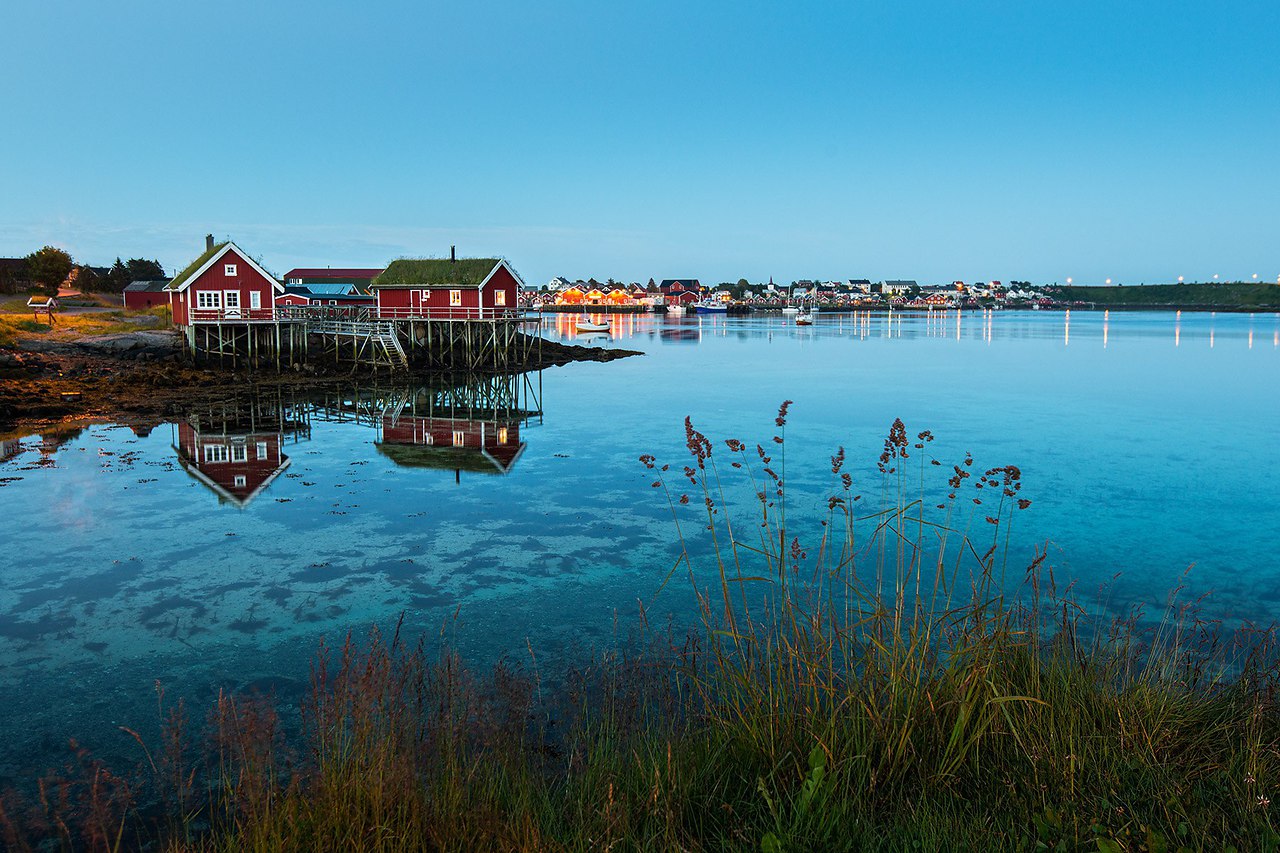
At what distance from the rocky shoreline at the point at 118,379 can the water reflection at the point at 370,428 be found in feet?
7.82

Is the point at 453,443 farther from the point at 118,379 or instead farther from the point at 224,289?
the point at 224,289

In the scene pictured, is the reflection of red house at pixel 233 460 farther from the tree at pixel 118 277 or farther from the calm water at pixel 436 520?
the tree at pixel 118 277

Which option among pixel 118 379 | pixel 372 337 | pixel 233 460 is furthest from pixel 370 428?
pixel 372 337

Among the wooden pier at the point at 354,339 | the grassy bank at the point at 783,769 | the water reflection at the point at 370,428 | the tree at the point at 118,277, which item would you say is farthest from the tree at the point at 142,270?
the grassy bank at the point at 783,769

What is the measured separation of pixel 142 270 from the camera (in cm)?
10538

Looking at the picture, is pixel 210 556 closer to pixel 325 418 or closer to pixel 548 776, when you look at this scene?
pixel 548 776

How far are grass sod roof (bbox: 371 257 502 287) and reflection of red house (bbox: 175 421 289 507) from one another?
95.2 ft

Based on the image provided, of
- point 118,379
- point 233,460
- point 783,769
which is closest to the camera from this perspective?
point 783,769

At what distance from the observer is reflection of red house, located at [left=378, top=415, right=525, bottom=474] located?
70.3 feet

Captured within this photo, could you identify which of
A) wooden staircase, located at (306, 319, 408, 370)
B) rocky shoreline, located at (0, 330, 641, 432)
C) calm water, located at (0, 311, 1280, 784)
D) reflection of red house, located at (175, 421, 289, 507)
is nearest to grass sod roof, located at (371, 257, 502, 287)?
wooden staircase, located at (306, 319, 408, 370)

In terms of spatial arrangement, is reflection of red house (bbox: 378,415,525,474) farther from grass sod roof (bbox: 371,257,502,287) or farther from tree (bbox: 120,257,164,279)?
tree (bbox: 120,257,164,279)

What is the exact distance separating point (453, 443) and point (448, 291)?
30634 mm

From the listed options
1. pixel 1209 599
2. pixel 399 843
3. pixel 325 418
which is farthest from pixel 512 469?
pixel 399 843

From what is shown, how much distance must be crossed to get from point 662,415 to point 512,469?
1137 centimetres
